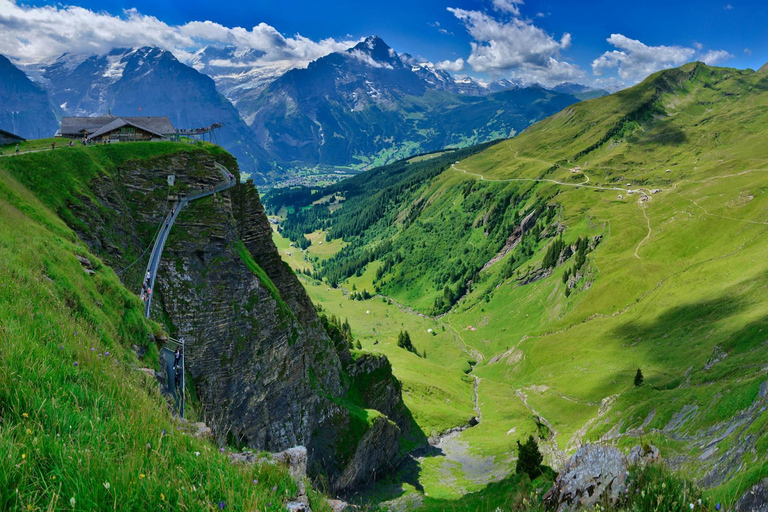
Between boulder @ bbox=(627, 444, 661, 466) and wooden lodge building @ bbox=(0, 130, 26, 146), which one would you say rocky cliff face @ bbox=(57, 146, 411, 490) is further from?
boulder @ bbox=(627, 444, 661, 466)

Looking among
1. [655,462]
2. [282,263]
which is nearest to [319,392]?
[282,263]

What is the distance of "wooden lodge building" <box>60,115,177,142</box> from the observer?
208 ft

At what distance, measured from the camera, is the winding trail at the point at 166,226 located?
1445 inches

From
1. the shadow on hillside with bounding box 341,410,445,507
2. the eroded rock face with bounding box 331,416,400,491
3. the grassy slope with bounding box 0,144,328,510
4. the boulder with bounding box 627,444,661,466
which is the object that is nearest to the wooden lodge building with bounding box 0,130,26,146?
the grassy slope with bounding box 0,144,328,510

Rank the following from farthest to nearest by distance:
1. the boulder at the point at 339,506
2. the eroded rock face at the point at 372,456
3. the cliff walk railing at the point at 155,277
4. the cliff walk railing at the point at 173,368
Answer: the eroded rock face at the point at 372,456 → the cliff walk railing at the point at 173,368 → the cliff walk railing at the point at 155,277 → the boulder at the point at 339,506

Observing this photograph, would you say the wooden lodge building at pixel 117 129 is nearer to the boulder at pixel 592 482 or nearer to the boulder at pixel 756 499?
Answer: the boulder at pixel 592 482

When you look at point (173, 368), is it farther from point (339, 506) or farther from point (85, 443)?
point (85, 443)

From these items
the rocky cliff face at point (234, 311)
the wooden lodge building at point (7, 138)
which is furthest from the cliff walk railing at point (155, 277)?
the wooden lodge building at point (7, 138)

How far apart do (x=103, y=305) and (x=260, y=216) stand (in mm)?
37580

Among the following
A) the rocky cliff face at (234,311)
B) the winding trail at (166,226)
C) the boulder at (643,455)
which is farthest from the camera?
the rocky cliff face at (234,311)

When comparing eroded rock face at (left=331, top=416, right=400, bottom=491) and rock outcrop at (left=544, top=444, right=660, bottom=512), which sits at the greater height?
rock outcrop at (left=544, top=444, right=660, bottom=512)

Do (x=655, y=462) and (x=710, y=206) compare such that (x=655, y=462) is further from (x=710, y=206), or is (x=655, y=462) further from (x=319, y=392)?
(x=710, y=206)

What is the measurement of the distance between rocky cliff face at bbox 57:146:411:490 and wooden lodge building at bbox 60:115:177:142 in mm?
20668

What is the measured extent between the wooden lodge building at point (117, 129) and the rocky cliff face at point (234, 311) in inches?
814
